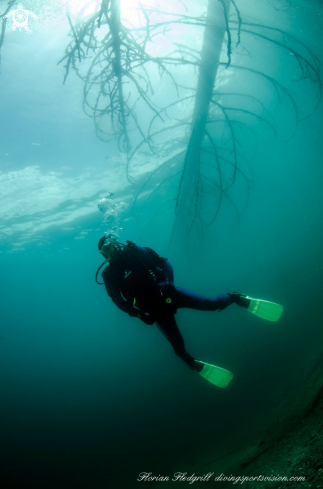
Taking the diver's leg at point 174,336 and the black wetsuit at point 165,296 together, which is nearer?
the black wetsuit at point 165,296

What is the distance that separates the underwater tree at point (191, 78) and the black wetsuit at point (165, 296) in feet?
3.76

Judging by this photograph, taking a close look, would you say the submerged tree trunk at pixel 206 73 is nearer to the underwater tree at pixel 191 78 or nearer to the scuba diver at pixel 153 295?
the underwater tree at pixel 191 78

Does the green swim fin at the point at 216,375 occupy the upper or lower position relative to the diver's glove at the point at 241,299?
lower

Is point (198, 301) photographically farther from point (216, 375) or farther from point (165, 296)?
point (216, 375)

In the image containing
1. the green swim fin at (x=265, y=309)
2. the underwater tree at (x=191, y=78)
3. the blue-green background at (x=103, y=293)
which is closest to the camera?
the underwater tree at (x=191, y=78)

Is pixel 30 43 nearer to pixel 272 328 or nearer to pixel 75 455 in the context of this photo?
pixel 272 328

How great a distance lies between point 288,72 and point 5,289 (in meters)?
31.1

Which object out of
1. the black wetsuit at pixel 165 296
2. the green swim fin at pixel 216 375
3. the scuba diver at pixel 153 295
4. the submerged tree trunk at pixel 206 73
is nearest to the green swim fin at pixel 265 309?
the scuba diver at pixel 153 295

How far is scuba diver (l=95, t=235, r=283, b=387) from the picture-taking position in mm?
3527

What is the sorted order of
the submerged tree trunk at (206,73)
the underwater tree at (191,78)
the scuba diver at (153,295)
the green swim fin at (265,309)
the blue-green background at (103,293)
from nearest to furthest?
the underwater tree at (191,78), the submerged tree trunk at (206,73), the scuba diver at (153,295), the green swim fin at (265,309), the blue-green background at (103,293)

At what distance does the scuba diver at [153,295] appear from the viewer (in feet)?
11.6

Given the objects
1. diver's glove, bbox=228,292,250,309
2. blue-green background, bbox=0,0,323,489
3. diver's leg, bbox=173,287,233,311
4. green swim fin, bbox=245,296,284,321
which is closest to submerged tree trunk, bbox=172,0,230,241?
diver's leg, bbox=173,287,233,311

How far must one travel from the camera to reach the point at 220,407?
13695 millimetres

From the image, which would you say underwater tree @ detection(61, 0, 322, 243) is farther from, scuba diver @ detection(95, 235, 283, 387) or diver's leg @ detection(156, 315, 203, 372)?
diver's leg @ detection(156, 315, 203, 372)
